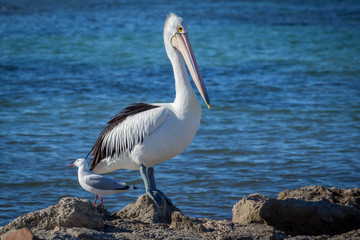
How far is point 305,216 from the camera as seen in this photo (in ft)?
12.9

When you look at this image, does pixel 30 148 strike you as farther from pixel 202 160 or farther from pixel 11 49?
pixel 11 49

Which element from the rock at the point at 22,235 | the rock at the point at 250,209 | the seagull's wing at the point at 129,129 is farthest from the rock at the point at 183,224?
the rock at the point at 22,235

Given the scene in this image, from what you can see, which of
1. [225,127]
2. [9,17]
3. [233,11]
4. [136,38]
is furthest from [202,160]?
[233,11]

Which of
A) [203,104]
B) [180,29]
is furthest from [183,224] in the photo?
[203,104]

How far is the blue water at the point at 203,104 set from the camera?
553cm

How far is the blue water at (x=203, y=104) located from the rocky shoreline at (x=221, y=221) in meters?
0.85

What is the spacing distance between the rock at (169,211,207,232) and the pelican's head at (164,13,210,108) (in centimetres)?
100

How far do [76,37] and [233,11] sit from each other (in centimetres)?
948

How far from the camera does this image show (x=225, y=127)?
7.87 metres

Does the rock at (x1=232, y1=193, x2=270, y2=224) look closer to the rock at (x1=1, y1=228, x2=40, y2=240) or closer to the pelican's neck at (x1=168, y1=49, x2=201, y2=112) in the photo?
the pelican's neck at (x1=168, y1=49, x2=201, y2=112)

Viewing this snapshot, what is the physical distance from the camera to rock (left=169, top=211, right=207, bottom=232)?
11.8 ft

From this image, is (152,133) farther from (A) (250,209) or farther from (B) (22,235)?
(B) (22,235)

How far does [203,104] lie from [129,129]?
17.7 feet

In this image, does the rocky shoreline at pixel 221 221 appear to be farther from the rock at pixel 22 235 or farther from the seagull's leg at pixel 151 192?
the rock at pixel 22 235
